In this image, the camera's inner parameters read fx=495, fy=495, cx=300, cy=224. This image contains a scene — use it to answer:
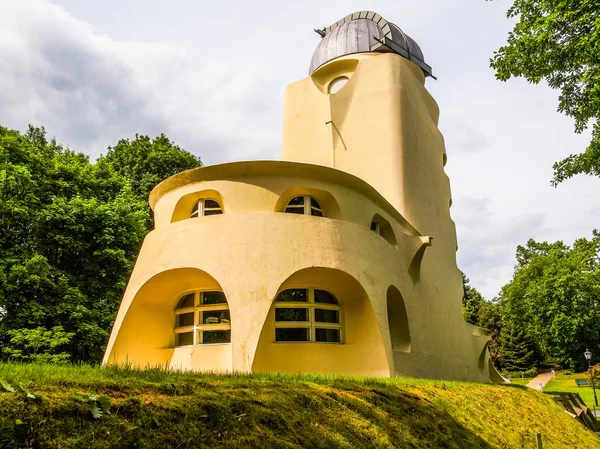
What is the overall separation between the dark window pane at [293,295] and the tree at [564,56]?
743 cm

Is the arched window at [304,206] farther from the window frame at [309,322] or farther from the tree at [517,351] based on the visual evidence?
the tree at [517,351]

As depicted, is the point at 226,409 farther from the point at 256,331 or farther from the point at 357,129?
the point at 357,129

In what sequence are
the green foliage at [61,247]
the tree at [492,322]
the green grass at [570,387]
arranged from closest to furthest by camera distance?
the green foliage at [61,247] < the green grass at [570,387] < the tree at [492,322]

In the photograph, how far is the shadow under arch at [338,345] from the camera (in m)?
13.0

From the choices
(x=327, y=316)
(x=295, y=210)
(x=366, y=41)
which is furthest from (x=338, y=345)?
(x=366, y=41)

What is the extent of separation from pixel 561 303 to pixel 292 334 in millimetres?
43052

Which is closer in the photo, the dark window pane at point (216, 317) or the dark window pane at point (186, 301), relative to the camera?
the dark window pane at point (216, 317)

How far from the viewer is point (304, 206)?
1462 cm

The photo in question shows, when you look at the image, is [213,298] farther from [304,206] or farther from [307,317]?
[304,206]

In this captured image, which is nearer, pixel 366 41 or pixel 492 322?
pixel 366 41

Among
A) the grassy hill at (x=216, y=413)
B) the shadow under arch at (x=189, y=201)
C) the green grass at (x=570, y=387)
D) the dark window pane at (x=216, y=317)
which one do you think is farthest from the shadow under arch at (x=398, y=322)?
the green grass at (x=570, y=387)

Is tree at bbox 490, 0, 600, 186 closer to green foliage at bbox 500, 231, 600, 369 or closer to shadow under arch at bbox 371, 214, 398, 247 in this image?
shadow under arch at bbox 371, 214, 398, 247

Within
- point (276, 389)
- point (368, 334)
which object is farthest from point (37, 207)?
point (276, 389)

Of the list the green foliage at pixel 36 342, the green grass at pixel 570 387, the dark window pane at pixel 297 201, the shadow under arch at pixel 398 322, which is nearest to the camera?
the dark window pane at pixel 297 201
